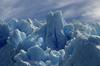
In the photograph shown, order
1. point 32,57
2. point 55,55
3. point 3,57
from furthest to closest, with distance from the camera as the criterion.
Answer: point 3,57, point 32,57, point 55,55

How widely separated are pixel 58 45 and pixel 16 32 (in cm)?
552

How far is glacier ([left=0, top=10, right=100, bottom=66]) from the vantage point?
10469 millimetres

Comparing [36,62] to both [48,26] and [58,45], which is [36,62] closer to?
[58,45]

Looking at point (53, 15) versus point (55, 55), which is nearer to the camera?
point (55, 55)

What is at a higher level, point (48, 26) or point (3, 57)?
point (48, 26)

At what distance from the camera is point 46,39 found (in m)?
18.8

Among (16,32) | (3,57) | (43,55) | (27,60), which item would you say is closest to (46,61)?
(43,55)

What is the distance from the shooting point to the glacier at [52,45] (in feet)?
34.3

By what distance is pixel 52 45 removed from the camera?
18.4 meters

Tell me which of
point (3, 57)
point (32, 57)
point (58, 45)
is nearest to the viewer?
point (32, 57)

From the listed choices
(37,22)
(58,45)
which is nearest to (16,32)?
(58,45)

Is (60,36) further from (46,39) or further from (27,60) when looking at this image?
(27,60)

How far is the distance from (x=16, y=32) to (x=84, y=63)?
1162 cm

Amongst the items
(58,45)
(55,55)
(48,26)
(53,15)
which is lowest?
(55,55)
